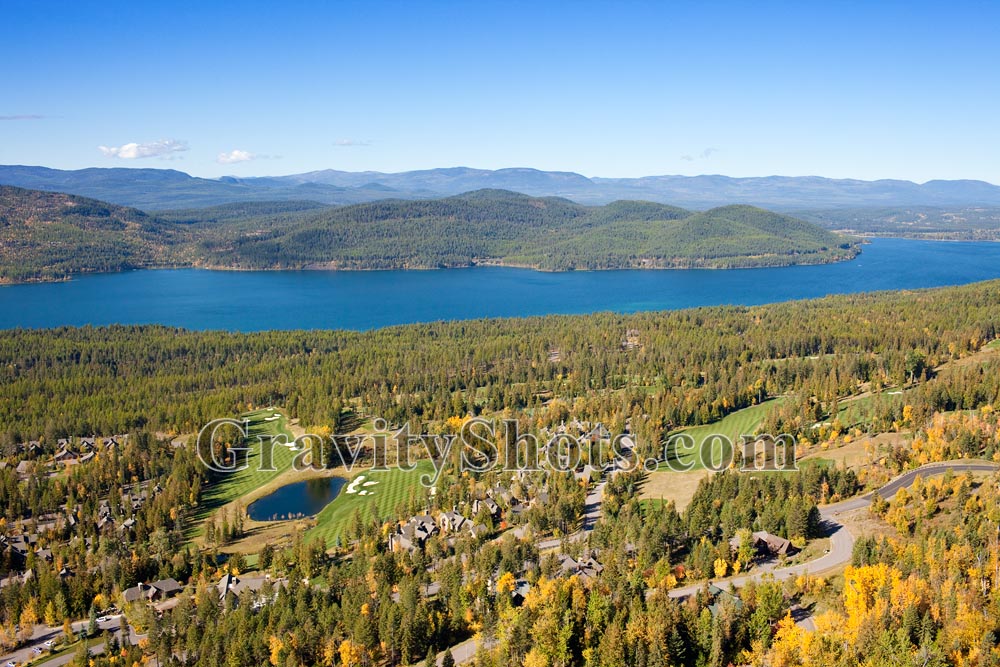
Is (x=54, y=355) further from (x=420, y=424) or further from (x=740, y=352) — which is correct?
(x=740, y=352)

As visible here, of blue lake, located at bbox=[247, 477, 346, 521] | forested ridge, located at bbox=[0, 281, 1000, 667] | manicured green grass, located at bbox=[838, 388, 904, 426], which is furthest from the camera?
manicured green grass, located at bbox=[838, 388, 904, 426]

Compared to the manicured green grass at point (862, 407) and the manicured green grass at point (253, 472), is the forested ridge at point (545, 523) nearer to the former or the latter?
the manicured green grass at point (862, 407)

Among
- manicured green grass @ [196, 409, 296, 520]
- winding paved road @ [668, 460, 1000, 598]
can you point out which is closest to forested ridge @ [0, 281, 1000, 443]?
manicured green grass @ [196, 409, 296, 520]

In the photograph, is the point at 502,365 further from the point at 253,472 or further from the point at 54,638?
the point at 54,638

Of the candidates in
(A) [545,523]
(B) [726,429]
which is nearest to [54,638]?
(A) [545,523]

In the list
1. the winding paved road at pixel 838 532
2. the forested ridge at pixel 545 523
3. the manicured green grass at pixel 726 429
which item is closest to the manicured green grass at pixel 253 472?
the forested ridge at pixel 545 523

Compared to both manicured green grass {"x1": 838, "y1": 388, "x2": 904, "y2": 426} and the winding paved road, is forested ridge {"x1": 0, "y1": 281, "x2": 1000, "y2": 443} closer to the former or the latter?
manicured green grass {"x1": 838, "y1": 388, "x2": 904, "y2": 426}
